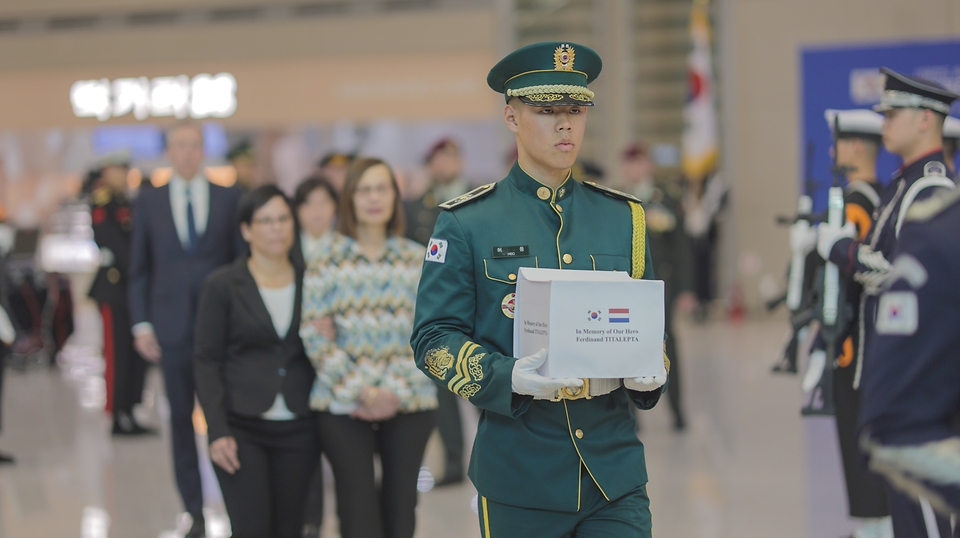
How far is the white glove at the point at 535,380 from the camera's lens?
188 centimetres

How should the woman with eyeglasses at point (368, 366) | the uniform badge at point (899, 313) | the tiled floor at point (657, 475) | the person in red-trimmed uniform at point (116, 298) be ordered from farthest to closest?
the person in red-trimmed uniform at point (116, 298) → the tiled floor at point (657, 475) → the woman with eyeglasses at point (368, 366) → the uniform badge at point (899, 313)

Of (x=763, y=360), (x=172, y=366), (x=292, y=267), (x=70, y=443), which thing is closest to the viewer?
(x=292, y=267)

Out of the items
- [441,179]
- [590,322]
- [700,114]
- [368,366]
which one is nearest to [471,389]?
[590,322]

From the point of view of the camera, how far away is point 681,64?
1327cm

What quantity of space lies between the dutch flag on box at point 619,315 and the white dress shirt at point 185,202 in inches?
113

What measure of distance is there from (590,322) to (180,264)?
290cm

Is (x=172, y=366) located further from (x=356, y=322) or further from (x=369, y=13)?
(x=369, y=13)

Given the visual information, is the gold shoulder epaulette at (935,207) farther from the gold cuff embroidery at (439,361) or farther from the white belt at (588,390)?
the gold cuff embroidery at (439,361)

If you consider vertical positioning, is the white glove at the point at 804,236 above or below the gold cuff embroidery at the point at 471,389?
above

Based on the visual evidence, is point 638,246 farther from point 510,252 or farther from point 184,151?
point 184,151

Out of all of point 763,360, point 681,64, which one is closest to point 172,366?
point 763,360

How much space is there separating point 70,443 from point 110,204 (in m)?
1.71

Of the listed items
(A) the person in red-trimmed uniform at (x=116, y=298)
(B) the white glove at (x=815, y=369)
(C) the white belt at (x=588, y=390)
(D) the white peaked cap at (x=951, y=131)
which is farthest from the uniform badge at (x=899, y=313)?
(A) the person in red-trimmed uniform at (x=116, y=298)

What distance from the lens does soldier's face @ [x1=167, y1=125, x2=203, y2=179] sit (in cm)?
445
